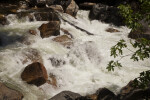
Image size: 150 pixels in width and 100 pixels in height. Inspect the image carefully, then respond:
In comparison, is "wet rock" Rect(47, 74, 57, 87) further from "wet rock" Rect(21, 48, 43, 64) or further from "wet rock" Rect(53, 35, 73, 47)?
"wet rock" Rect(53, 35, 73, 47)

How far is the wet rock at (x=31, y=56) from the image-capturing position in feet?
23.8

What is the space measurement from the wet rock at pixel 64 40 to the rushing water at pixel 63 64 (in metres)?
0.25

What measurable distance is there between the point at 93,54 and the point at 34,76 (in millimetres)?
3150

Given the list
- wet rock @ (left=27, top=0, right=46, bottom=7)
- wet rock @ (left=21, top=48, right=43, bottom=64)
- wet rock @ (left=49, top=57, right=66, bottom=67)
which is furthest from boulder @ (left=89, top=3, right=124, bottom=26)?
wet rock @ (left=21, top=48, right=43, bottom=64)

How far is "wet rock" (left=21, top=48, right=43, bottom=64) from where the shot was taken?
725 cm

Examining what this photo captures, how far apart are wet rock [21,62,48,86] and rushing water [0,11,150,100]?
0.44 ft

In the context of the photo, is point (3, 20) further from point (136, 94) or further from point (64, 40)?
point (136, 94)

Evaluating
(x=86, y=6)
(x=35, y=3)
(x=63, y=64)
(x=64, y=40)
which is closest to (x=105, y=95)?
(x=63, y=64)

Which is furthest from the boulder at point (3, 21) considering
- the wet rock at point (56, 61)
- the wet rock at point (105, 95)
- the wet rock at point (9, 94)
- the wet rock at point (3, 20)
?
the wet rock at point (105, 95)

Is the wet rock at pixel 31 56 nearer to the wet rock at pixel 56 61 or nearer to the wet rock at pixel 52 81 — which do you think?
the wet rock at pixel 56 61

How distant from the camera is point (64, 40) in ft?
30.9

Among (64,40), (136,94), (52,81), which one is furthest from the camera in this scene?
(64,40)

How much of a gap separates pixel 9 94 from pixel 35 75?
1076 mm

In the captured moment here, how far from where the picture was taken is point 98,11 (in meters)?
14.6
